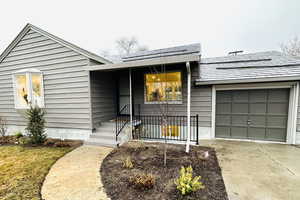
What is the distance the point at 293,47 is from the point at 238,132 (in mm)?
13780

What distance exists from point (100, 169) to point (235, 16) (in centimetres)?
1272

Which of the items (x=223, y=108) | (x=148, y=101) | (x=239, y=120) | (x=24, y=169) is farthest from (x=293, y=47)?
(x=24, y=169)

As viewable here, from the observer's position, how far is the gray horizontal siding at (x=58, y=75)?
5395mm

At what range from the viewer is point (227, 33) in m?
13.7

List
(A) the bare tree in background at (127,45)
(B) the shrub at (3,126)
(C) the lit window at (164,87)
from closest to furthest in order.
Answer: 1. (C) the lit window at (164,87)
2. (B) the shrub at (3,126)
3. (A) the bare tree in background at (127,45)

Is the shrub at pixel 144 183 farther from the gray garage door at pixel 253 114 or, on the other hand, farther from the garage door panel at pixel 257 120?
the garage door panel at pixel 257 120

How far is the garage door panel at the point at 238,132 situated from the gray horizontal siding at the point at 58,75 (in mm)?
5920

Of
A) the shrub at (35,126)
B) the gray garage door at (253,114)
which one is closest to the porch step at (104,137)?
the shrub at (35,126)

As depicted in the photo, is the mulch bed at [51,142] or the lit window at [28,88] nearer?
the mulch bed at [51,142]

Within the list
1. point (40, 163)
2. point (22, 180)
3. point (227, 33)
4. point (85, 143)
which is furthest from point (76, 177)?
point (227, 33)

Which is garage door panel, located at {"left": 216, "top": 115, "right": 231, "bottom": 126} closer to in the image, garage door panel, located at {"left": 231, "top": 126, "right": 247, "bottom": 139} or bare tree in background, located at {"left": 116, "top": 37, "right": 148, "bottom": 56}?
garage door panel, located at {"left": 231, "top": 126, "right": 247, "bottom": 139}

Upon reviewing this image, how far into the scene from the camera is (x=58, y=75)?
224 inches

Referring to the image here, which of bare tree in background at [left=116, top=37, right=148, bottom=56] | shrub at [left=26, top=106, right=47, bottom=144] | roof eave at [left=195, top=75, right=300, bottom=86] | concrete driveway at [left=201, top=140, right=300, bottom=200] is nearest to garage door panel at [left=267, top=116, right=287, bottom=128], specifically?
concrete driveway at [left=201, top=140, right=300, bottom=200]

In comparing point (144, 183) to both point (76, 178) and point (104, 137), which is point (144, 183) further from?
point (104, 137)
